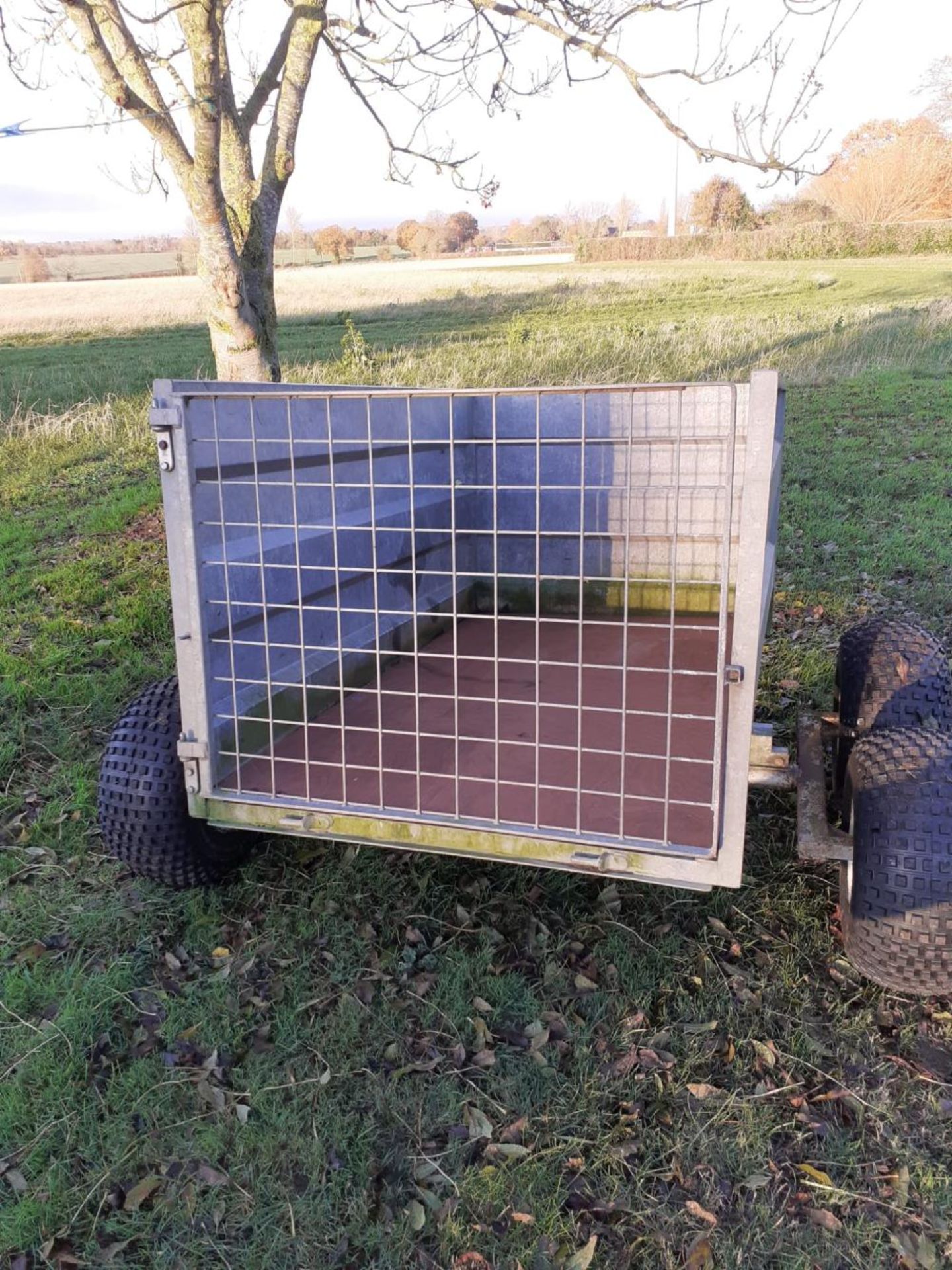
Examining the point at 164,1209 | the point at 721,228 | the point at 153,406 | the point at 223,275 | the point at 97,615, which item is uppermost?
the point at 721,228

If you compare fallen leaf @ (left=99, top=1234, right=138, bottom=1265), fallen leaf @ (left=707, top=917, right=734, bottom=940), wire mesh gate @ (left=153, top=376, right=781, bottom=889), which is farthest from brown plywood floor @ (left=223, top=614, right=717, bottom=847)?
fallen leaf @ (left=99, top=1234, right=138, bottom=1265)

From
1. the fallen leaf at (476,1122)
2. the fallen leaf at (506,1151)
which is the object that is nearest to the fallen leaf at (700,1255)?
the fallen leaf at (506,1151)

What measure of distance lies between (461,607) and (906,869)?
9.45 feet

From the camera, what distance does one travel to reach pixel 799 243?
3531 cm

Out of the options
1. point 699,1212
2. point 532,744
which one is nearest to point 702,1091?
point 699,1212

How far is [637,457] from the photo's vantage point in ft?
15.3

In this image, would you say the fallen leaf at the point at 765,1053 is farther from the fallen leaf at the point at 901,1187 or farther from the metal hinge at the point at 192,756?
the metal hinge at the point at 192,756

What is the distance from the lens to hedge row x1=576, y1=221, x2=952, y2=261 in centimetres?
3353

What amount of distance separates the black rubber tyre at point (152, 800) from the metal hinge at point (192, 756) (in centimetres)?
17

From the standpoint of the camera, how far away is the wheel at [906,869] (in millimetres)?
2664

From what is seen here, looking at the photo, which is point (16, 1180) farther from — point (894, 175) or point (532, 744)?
point (894, 175)

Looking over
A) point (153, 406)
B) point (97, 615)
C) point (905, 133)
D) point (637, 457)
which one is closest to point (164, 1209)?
point (153, 406)

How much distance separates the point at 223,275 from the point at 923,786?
5.54 m

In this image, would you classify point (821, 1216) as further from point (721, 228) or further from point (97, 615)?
point (721, 228)
